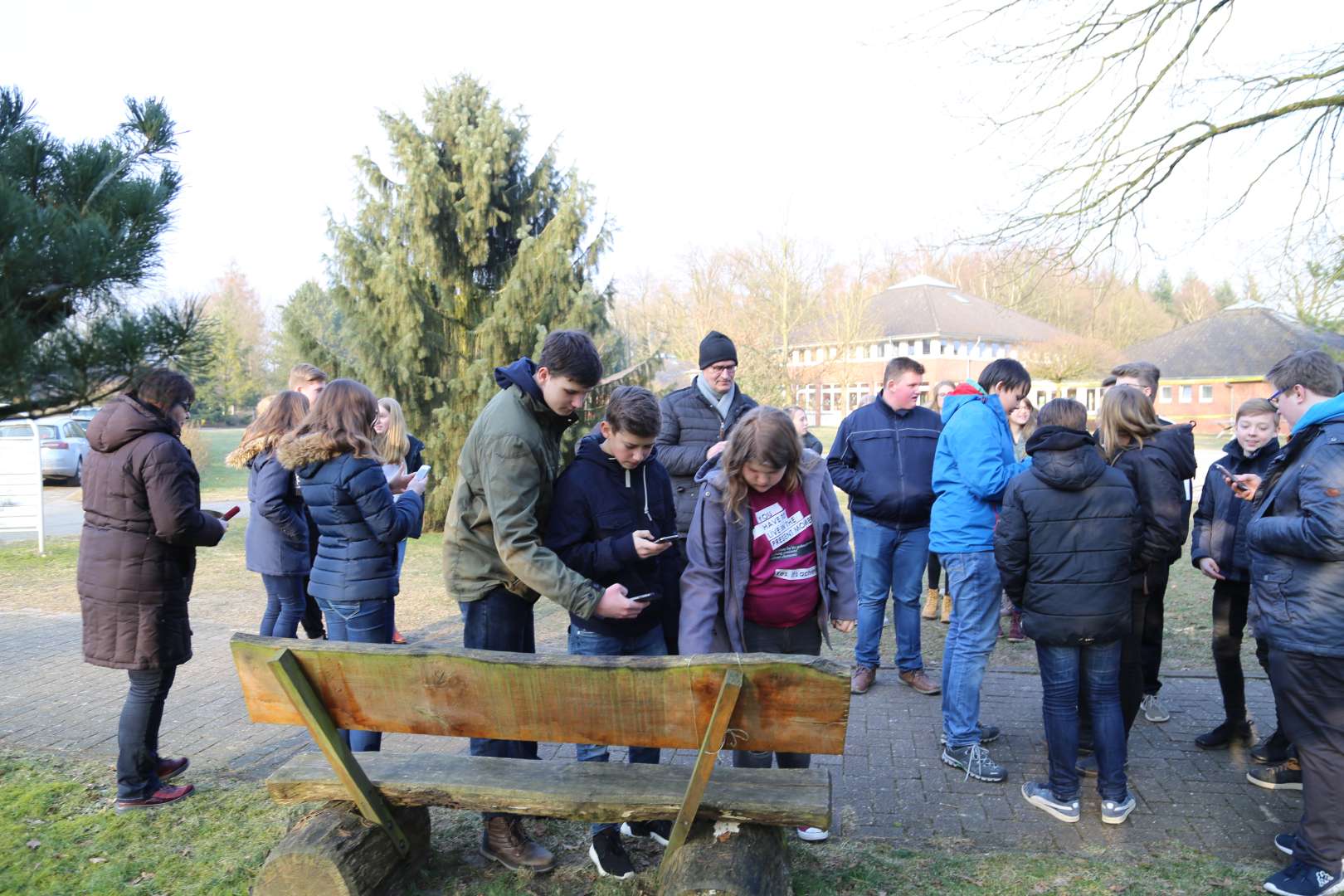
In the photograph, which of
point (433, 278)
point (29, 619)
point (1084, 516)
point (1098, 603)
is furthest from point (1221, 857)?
point (433, 278)

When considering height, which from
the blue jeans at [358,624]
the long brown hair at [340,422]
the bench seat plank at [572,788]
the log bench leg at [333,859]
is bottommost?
the log bench leg at [333,859]

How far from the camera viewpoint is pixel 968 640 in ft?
14.7

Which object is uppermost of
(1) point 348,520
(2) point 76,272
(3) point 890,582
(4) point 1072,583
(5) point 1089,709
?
(2) point 76,272

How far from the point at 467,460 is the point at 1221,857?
3334 mm

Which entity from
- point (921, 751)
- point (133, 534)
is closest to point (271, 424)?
point (133, 534)

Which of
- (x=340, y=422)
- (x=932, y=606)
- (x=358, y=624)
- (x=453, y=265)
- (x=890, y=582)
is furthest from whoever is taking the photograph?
(x=453, y=265)

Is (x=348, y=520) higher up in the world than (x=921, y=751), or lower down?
higher up

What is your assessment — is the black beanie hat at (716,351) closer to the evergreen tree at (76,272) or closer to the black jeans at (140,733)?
the evergreen tree at (76,272)

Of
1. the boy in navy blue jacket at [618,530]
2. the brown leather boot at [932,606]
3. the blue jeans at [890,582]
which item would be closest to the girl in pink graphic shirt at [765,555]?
the boy in navy blue jacket at [618,530]

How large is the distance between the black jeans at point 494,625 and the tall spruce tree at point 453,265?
9.75 meters

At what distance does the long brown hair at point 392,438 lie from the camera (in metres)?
6.19

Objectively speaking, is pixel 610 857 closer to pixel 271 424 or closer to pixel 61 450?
pixel 271 424

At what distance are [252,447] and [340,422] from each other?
1848 mm

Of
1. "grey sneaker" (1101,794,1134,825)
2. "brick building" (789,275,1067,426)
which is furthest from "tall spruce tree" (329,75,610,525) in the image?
"brick building" (789,275,1067,426)
